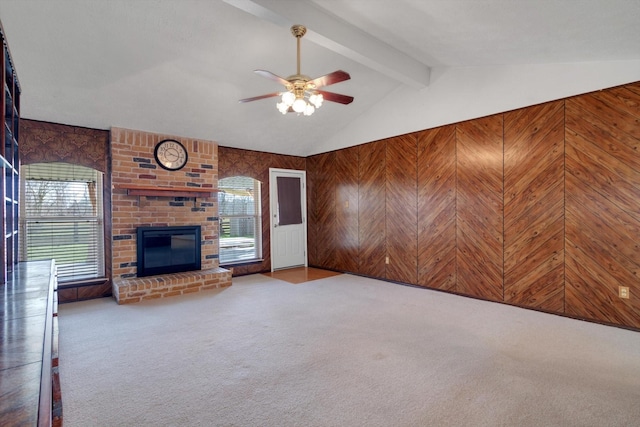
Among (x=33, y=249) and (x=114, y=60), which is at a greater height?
(x=114, y=60)

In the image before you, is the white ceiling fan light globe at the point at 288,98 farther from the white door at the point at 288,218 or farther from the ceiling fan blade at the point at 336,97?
the white door at the point at 288,218

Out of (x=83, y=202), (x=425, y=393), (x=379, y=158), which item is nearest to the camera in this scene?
(x=425, y=393)

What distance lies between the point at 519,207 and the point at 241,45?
155 inches

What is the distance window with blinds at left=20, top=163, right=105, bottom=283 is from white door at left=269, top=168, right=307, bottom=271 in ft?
9.91

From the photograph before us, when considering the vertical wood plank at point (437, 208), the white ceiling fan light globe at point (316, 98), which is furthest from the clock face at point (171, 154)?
the vertical wood plank at point (437, 208)

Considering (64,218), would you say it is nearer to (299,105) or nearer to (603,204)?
(299,105)

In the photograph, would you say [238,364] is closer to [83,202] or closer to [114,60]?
[114,60]

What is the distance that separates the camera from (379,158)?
575 centimetres

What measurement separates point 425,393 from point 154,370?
209 cm

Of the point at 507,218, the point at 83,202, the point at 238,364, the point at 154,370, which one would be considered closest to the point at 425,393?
the point at 238,364

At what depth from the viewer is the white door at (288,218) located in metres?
6.77

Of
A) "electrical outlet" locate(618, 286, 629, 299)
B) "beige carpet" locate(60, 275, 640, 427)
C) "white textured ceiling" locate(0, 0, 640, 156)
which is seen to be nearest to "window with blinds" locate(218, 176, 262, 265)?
"white textured ceiling" locate(0, 0, 640, 156)

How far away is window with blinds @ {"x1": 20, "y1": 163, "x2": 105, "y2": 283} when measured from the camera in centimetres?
434

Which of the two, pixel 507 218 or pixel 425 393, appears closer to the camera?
pixel 425 393
